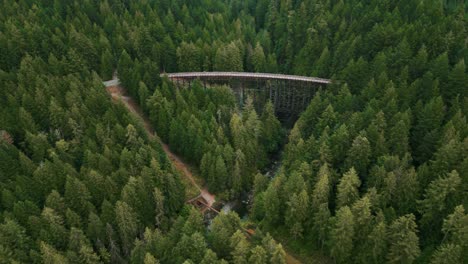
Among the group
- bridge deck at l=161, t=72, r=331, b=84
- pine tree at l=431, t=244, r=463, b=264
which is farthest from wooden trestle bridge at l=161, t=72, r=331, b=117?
pine tree at l=431, t=244, r=463, b=264

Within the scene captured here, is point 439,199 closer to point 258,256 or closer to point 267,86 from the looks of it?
point 258,256

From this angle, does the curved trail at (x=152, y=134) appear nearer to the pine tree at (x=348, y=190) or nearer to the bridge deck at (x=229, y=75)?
the bridge deck at (x=229, y=75)

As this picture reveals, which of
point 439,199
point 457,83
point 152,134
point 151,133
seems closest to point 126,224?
point 152,134

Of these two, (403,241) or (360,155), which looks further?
(360,155)

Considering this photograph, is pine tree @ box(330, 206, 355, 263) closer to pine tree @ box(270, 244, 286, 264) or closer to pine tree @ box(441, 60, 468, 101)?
pine tree @ box(270, 244, 286, 264)

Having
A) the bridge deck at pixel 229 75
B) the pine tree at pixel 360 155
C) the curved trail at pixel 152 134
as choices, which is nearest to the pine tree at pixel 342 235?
the curved trail at pixel 152 134

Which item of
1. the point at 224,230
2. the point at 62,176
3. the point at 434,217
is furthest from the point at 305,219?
the point at 62,176
